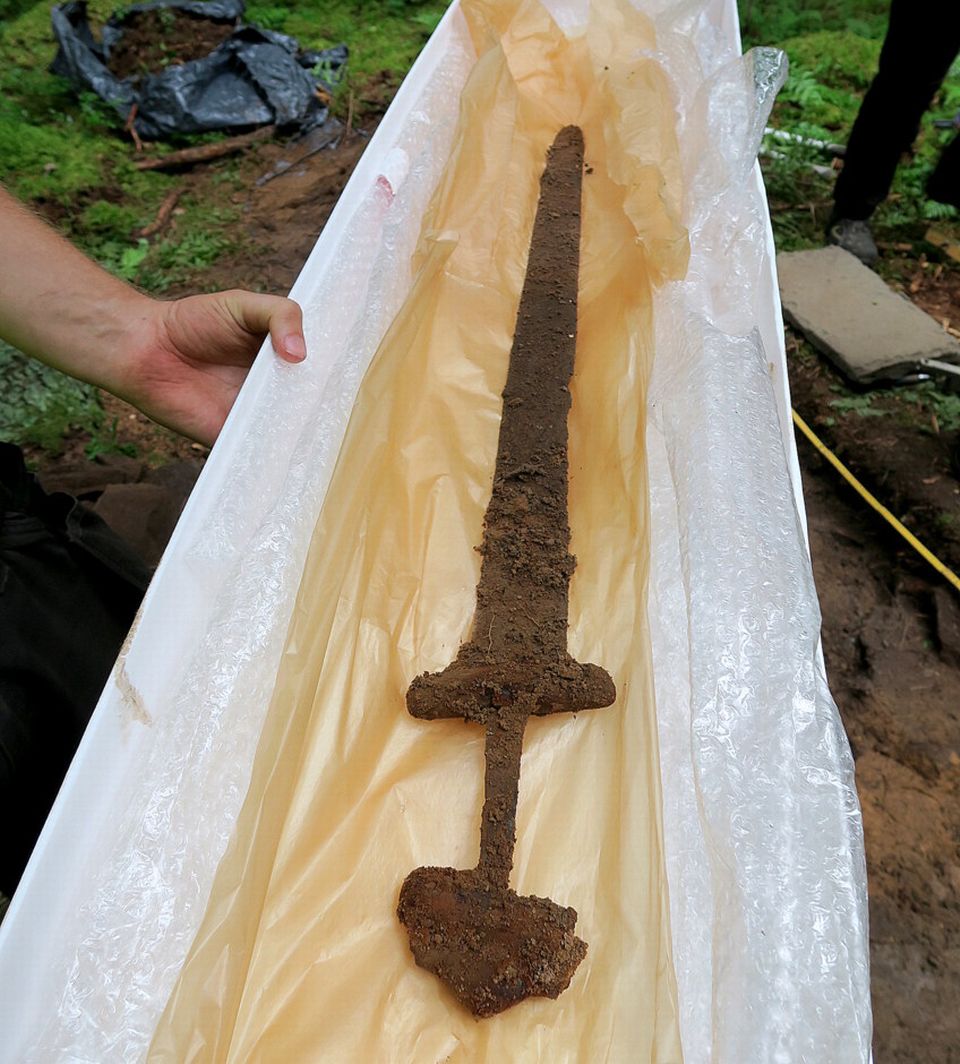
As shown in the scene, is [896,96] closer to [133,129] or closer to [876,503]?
[876,503]

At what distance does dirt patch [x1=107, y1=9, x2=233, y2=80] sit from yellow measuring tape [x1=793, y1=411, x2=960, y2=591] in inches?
125

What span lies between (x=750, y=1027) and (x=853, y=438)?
61.6 inches

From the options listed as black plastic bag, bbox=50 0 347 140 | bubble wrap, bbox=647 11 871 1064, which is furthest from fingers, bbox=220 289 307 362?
black plastic bag, bbox=50 0 347 140

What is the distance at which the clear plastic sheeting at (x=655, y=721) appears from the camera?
0.75 meters

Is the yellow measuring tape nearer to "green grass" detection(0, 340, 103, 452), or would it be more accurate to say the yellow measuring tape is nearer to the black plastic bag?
"green grass" detection(0, 340, 103, 452)

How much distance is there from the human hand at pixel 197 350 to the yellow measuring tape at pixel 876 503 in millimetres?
1370

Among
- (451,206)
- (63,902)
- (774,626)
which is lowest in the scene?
(63,902)

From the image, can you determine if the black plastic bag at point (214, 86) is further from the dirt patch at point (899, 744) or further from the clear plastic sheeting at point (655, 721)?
the dirt patch at point (899, 744)

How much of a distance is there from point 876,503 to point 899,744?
58cm

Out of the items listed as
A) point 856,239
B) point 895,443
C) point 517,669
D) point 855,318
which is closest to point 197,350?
point 517,669

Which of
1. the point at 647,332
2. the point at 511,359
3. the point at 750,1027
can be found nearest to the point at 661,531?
the point at 647,332

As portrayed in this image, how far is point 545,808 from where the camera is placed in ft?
3.27

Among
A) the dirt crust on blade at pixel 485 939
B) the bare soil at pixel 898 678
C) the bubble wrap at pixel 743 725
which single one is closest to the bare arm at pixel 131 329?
the bubble wrap at pixel 743 725

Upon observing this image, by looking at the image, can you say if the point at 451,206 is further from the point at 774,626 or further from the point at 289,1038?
the point at 289,1038
